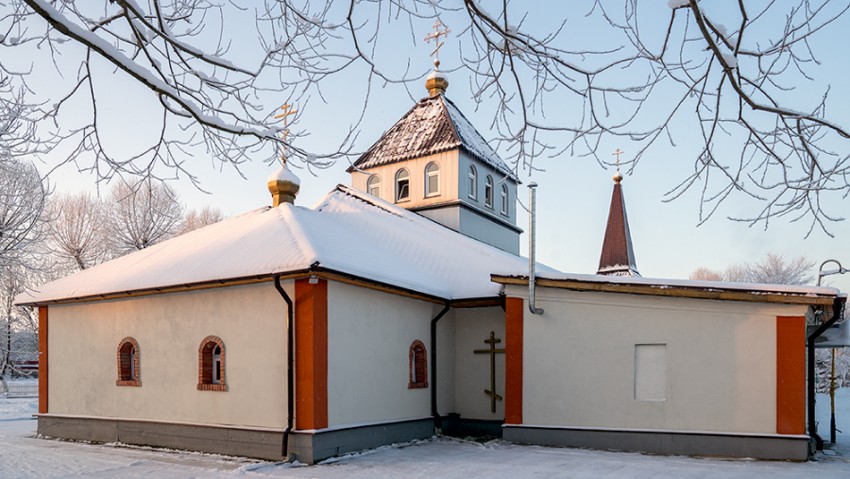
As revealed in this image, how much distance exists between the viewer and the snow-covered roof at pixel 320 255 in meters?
11.9

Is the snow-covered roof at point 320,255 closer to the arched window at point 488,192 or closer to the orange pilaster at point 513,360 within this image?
the orange pilaster at point 513,360

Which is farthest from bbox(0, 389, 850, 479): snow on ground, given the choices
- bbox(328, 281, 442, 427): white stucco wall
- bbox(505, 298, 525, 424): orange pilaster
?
bbox(328, 281, 442, 427): white stucco wall

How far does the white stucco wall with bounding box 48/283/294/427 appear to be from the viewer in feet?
37.4

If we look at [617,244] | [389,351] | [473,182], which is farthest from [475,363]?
[617,244]

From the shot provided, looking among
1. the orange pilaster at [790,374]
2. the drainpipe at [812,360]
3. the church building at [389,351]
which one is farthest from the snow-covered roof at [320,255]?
the drainpipe at [812,360]

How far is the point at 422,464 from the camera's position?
415 inches

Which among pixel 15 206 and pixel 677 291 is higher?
pixel 15 206

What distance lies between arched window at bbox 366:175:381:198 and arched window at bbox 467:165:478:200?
2.74 meters

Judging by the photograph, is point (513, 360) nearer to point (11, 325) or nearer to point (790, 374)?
point (790, 374)

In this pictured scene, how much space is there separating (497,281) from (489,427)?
3285 mm

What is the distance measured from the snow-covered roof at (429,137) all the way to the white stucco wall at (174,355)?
26.3ft

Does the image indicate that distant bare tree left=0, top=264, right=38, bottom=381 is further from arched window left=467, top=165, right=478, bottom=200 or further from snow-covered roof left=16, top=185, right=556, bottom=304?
arched window left=467, top=165, right=478, bottom=200

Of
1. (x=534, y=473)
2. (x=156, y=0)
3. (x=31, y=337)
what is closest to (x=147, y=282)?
(x=534, y=473)

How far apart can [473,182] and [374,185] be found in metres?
2.98
